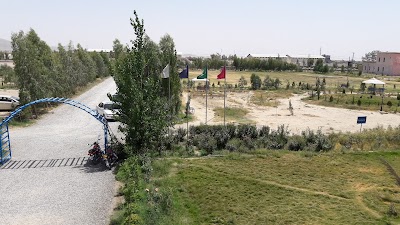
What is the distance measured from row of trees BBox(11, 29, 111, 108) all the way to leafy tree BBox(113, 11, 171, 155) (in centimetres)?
481

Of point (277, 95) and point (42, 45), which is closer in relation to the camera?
point (42, 45)

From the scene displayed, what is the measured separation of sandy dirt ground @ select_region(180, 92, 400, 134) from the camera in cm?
2303

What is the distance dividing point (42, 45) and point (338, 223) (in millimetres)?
25011

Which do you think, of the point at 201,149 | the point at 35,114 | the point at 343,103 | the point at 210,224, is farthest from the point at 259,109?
the point at 210,224

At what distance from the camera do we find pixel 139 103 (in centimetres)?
1228

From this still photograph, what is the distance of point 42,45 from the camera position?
27172 millimetres

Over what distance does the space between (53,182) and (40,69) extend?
44.4ft

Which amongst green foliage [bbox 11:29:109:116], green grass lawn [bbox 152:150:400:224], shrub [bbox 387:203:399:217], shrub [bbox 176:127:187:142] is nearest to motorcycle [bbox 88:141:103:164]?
green grass lawn [bbox 152:150:400:224]

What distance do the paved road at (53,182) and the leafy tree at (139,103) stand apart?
1.73m

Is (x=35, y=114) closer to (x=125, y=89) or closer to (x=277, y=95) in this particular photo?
(x=125, y=89)

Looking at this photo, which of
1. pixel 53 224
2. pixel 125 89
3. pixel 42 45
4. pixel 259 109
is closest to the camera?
pixel 53 224

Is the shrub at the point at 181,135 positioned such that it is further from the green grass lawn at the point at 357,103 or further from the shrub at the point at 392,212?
the green grass lawn at the point at 357,103

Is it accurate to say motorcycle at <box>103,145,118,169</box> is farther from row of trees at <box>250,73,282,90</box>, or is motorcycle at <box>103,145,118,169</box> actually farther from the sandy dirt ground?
row of trees at <box>250,73,282,90</box>

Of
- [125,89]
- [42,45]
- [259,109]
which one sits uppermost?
[42,45]
